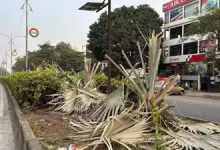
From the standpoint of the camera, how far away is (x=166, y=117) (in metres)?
4.23

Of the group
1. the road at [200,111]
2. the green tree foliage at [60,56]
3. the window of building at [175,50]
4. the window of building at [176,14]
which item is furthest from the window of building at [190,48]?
the road at [200,111]

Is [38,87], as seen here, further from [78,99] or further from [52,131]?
[52,131]

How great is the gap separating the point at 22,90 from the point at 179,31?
32769mm

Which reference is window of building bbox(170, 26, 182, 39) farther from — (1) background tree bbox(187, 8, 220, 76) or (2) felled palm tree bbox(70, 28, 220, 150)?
(2) felled palm tree bbox(70, 28, 220, 150)

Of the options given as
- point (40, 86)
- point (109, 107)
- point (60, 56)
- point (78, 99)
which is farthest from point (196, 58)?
point (109, 107)

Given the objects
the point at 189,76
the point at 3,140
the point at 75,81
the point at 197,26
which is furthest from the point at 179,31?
the point at 3,140

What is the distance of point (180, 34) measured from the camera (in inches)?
1438

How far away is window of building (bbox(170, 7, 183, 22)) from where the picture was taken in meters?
36.0

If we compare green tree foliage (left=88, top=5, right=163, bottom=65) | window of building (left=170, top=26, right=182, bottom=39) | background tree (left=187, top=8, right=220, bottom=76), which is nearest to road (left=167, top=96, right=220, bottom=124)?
background tree (left=187, top=8, right=220, bottom=76)

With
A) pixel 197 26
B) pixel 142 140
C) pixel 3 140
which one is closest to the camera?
pixel 142 140

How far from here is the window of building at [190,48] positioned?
3359 cm

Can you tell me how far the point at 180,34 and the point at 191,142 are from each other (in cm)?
3487

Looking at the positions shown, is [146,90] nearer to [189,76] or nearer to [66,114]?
[66,114]

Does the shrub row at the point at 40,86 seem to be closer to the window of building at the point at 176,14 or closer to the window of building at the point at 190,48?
the window of building at the point at 190,48
